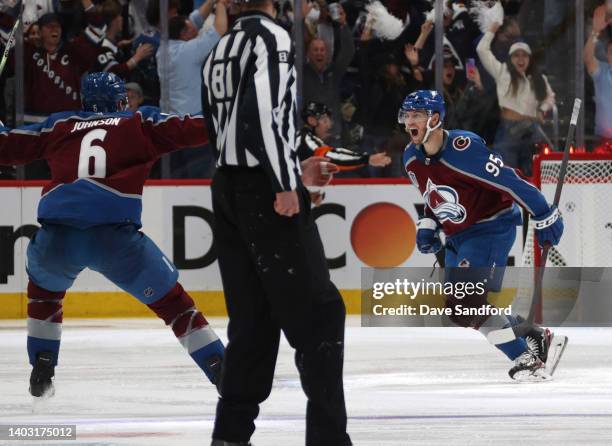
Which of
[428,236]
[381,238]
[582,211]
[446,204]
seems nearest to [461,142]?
[446,204]

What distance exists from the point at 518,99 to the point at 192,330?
241 inches

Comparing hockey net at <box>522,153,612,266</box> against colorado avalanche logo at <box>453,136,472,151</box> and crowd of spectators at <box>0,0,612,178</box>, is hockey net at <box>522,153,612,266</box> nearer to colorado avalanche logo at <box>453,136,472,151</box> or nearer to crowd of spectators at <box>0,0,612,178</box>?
crowd of spectators at <box>0,0,612,178</box>

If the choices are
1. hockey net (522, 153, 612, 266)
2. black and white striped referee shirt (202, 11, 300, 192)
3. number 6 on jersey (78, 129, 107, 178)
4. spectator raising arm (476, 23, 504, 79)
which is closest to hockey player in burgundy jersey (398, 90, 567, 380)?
number 6 on jersey (78, 129, 107, 178)

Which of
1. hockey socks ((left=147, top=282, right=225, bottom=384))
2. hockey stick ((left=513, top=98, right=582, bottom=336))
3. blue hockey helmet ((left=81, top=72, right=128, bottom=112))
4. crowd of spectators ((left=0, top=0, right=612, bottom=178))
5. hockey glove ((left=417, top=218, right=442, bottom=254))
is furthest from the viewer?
crowd of spectators ((left=0, top=0, right=612, bottom=178))

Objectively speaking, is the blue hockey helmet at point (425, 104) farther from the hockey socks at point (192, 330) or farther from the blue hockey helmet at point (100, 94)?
the hockey socks at point (192, 330)

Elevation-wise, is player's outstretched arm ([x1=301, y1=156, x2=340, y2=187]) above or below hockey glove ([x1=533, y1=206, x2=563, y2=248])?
above

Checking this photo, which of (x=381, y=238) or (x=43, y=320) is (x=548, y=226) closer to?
(x=43, y=320)

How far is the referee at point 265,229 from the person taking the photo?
3.83m

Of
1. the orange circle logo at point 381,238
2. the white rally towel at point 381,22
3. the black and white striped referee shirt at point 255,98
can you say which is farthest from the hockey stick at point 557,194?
the black and white striped referee shirt at point 255,98

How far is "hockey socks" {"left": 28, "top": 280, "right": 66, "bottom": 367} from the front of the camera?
5637 mm

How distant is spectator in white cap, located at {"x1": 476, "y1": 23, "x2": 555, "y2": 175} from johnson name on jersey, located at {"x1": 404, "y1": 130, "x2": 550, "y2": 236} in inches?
169

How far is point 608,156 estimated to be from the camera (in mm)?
9766

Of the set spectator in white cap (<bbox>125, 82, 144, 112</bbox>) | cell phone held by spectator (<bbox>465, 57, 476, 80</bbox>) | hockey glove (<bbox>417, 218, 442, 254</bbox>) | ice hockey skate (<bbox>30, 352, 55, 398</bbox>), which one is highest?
hockey glove (<bbox>417, 218, 442, 254</bbox>)

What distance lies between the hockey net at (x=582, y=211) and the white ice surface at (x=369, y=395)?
3.16 feet
